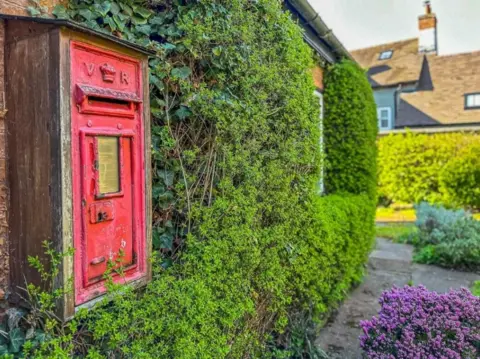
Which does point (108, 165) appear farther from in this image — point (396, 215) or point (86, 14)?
point (396, 215)

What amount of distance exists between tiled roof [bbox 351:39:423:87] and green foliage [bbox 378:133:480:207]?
7892 millimetres

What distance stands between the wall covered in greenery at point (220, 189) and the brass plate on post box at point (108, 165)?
1.57ft

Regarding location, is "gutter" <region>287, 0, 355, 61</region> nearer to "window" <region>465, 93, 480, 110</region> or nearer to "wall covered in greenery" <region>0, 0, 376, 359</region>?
"wall covered in greenery" <region>0, 0, 376, 359</region>

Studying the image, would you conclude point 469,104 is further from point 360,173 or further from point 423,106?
point 360,173

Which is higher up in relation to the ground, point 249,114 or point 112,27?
point 112,27

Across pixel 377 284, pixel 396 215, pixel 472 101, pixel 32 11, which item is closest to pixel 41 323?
pixel 32 11

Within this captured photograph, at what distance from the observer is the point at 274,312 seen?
3.37 meters

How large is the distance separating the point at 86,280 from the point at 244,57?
6.30 feet

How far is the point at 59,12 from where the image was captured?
1981 millimetres

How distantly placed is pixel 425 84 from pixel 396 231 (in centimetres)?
1415

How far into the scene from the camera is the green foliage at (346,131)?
6.38 metres

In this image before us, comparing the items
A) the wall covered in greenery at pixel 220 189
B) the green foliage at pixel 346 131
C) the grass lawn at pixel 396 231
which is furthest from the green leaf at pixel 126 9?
the grass lawn at pixel 396 231

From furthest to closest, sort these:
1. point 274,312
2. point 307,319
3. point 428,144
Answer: point 428,144 < point 307,319 < point 274,312

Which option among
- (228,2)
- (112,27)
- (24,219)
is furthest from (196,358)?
(228,2)
